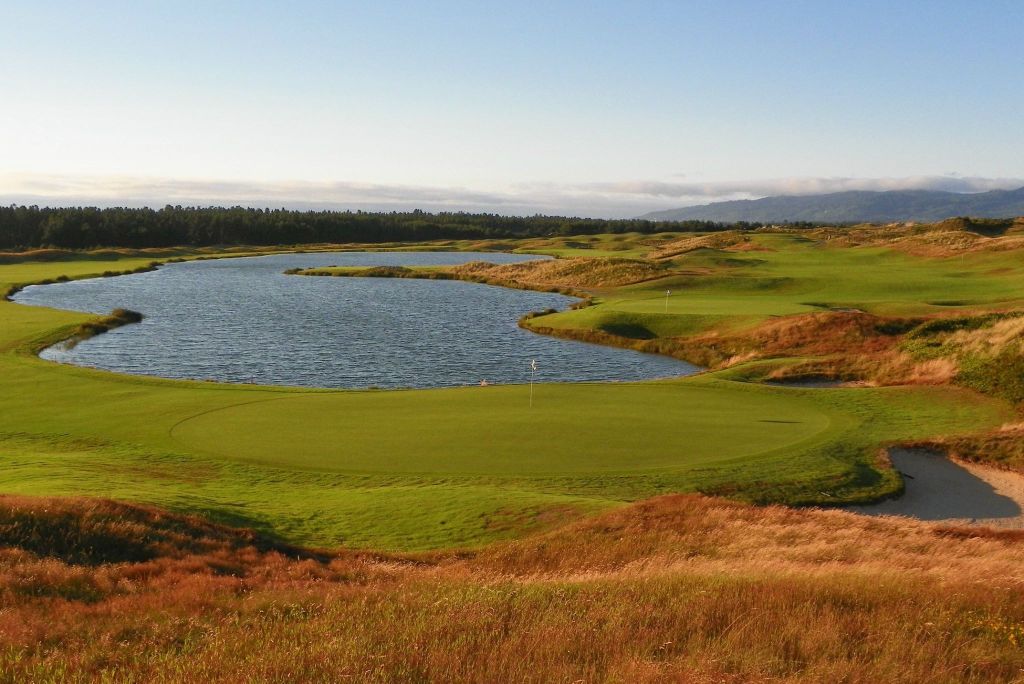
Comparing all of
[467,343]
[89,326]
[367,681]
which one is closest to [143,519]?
[367,681]

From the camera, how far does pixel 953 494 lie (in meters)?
21.9

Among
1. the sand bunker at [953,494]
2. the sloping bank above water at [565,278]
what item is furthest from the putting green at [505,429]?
the sloping bank above water at [565,278]

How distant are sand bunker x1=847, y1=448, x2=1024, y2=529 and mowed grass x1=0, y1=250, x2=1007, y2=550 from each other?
0.77m

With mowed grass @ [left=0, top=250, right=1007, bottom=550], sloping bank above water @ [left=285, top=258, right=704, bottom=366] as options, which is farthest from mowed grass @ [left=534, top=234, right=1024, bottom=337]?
mowed grass @ [left=0, top=250, right=1007, bottom=550]

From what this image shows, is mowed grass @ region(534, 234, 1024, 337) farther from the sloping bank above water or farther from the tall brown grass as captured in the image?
the tall brown grass

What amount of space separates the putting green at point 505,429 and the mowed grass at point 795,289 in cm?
2556

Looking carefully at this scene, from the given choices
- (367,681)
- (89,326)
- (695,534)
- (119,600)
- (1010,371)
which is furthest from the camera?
(89,326)

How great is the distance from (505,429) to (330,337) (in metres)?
33.2

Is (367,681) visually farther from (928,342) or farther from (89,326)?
(89,326)

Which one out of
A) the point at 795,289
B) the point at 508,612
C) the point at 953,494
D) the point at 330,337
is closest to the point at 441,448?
the point at 508,612

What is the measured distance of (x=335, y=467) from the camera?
21.1m

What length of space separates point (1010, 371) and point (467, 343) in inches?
1285

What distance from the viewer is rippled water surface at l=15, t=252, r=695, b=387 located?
142 feet

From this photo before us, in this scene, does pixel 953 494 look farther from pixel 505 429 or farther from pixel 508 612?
pixel 508 612
